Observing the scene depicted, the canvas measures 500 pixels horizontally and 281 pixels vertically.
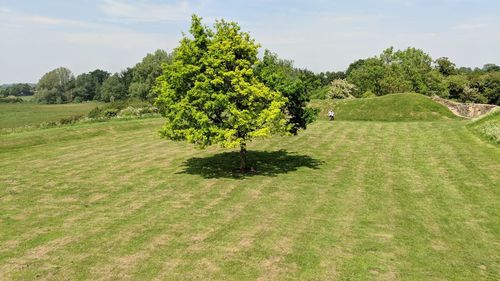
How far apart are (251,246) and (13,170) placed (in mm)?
20458

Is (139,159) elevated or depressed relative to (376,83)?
depressed

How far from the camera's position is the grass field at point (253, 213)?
13.4 metres

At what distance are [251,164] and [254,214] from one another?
406 inches

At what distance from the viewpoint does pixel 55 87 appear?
16500cm

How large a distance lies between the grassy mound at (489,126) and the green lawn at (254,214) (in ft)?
3.77

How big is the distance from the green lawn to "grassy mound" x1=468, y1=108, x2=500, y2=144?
1149 mm

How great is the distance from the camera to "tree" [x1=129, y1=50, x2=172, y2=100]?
11025 cm

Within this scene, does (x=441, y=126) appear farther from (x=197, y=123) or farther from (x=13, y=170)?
(x=13, y=170)

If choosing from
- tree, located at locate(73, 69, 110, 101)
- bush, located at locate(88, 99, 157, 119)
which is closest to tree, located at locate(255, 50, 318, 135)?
bush, located at locate(88, 99, 157, 119)

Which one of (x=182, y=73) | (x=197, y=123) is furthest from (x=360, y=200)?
(x=182, y=73)

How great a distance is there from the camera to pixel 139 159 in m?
30.5

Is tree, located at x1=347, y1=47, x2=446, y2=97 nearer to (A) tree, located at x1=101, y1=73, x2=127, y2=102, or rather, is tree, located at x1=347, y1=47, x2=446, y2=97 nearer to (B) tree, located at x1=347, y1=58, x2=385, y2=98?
(B) tree, located at x1=347, y1=58, x2=385, y2=98

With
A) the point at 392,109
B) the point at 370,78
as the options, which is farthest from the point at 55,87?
the point at 392,109

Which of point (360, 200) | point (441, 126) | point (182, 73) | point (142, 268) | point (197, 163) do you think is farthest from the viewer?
point (441, 126)
